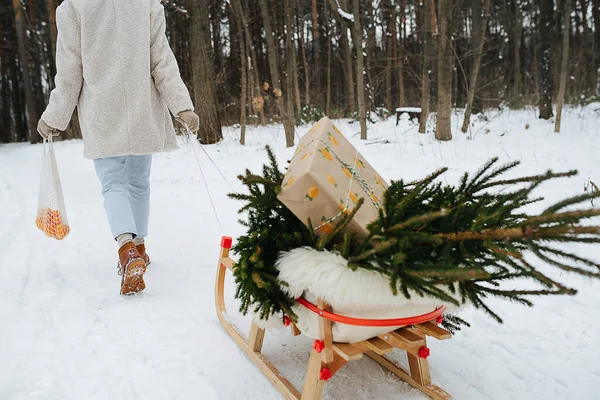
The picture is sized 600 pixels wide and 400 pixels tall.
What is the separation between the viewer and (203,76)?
9.81m

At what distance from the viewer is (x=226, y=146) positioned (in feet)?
31.3

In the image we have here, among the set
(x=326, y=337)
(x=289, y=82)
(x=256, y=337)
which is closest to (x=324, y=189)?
(x=326, y=337)

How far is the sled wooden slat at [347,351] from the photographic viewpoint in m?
1.48

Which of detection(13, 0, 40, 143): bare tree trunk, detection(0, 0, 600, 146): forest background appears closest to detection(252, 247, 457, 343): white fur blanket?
detection(0, 0, 600, 146): forest background

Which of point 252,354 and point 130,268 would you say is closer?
point 252,354

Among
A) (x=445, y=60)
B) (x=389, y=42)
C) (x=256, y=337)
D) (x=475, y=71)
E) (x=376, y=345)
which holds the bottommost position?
(x=256, y=337)

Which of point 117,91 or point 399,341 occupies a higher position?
point 117,91

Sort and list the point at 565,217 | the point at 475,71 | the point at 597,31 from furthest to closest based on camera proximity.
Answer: the point at 597,31 < the point at 475,71 < the point at 565,217

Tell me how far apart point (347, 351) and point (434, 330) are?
349 millimetres

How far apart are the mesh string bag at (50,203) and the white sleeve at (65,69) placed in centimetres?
23

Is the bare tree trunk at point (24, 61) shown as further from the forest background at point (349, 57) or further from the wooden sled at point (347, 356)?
the wooden sled at point (347, 356)

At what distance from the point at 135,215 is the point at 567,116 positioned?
1066cm

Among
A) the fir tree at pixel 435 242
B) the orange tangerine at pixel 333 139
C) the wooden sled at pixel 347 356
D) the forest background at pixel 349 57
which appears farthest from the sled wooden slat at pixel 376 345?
the forest background at pixel 349 57

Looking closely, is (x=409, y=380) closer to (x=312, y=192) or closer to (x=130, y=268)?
(x=312, y=192)
